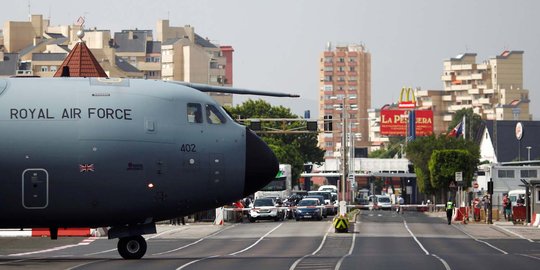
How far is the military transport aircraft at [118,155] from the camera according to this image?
42.2m

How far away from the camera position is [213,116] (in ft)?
146

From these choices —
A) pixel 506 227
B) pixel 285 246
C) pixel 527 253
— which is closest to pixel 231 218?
pixel 506 227

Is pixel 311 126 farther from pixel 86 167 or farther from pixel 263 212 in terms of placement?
pixel 86 167

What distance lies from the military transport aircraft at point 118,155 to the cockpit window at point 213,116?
0.10ft

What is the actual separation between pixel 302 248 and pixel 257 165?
14.3 metres

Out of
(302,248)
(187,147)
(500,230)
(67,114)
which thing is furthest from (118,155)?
(500,230)

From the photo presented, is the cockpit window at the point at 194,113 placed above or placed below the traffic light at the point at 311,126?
below

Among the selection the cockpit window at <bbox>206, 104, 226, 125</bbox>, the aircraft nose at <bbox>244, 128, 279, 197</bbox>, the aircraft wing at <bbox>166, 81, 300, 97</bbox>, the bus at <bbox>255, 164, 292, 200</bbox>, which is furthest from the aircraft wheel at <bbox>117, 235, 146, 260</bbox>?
the bus at <bbox>255, 164, 292, 200</bbox>

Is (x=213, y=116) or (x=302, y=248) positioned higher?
(x=213, y=116)

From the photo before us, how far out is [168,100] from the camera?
43.7m

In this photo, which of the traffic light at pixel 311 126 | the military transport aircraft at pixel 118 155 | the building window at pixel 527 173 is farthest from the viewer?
the building window at pixel 527 173

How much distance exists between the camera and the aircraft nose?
144 feet

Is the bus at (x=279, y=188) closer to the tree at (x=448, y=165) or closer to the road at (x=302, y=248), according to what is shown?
→ the tree at (x=448, y=165)

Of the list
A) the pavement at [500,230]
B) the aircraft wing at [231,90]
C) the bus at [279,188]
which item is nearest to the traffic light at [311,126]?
the pavement at [500,230]
